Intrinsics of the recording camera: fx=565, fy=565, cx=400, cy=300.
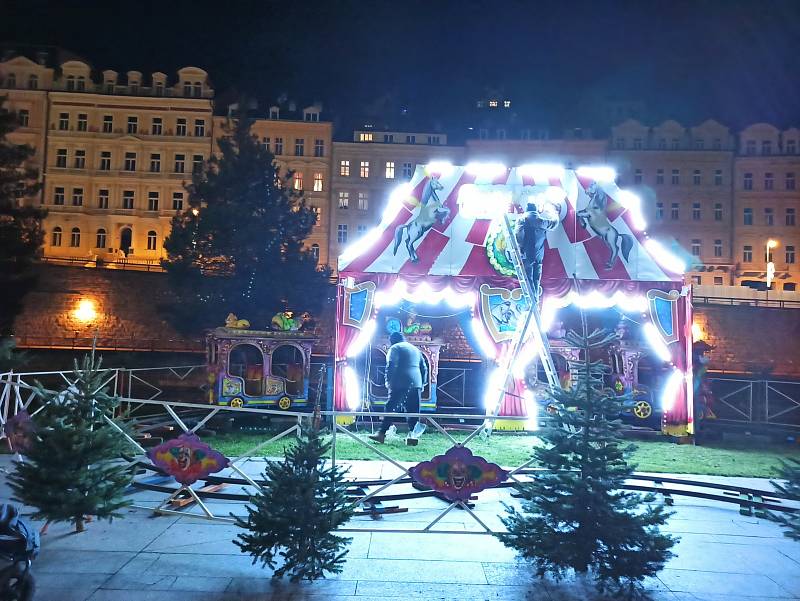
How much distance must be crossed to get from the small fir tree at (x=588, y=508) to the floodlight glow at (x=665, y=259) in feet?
29.8

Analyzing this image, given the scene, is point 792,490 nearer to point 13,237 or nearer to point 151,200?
point 13,237

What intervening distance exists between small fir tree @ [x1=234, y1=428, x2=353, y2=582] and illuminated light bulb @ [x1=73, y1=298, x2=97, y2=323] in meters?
27.5

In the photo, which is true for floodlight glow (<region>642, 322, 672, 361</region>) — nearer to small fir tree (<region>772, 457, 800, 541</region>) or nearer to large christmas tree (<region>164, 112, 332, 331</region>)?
small fir tree (<region>772, 457, 800, 541</region>)

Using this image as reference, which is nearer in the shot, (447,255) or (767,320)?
(447,255)

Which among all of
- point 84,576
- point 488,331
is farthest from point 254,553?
point 488,331

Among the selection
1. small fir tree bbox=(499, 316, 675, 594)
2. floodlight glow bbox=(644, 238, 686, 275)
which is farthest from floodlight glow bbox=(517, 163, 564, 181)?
small fir tree bbox=(499, 316, 675, 594)

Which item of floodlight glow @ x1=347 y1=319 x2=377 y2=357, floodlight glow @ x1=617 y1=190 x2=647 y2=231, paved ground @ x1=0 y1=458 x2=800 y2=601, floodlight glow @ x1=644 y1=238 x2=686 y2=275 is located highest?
floodlight glow @ x1=617 y1=190 x2=647 y2=231

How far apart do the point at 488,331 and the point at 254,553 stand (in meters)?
9.10

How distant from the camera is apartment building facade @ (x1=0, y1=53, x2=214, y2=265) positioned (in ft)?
124

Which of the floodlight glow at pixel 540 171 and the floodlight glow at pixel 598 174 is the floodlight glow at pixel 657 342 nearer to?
the floodlight glow at pixel 598 174

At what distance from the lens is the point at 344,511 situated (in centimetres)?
474

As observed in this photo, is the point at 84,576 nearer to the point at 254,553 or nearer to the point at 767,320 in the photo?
the point at 254,553

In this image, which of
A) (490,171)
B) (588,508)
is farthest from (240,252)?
(588,508)

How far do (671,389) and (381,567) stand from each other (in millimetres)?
9608
